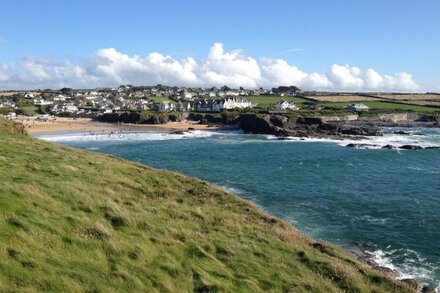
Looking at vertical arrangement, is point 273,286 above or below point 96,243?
below

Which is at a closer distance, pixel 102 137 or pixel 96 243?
pixel 96 243

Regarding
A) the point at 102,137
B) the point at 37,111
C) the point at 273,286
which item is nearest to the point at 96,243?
the point at 273,286

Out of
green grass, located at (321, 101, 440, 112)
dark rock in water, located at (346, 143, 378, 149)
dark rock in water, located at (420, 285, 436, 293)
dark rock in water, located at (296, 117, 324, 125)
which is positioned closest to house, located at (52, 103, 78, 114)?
dark rock in water, located at (296, 117, 324, 125)

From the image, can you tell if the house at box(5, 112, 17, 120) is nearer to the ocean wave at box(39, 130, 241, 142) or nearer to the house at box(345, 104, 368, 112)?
the ocean wave at box(39, 130, 241, 142)

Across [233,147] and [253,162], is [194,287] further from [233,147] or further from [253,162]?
[233,147]

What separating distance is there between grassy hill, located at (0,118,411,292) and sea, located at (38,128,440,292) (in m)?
8.37

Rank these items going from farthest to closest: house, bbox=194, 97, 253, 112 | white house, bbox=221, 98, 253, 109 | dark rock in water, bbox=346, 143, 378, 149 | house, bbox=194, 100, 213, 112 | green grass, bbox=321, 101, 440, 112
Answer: house, bbox=194, 100, 213, 112
white house, bbox=221, 98, 253, 109
house, bbox=194, 97, 253, 112
green grass, bbox=321, 101, 440, 112
dark rock in water, bbox=346, 143, 378, 149

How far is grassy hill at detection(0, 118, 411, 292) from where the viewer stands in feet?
38.1

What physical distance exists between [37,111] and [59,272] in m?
192

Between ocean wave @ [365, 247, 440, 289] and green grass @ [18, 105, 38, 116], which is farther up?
green grass @ [18, 105, 38, 116]

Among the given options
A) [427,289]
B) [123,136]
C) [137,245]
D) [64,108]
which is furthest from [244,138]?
[64,108]

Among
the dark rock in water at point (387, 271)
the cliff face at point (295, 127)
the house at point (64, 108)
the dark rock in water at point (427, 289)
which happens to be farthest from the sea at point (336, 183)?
the house at point (64, 108)

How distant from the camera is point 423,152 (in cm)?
7625

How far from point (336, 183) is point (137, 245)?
126 ft
